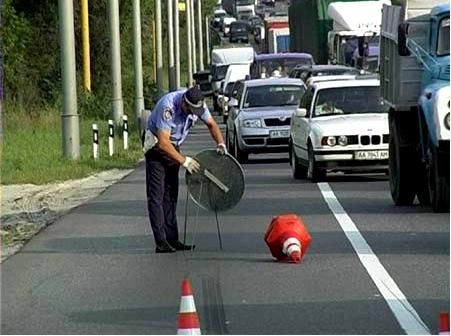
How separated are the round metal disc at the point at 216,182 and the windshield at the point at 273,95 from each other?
1637 centimetres

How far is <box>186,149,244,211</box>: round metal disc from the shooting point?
14953mm

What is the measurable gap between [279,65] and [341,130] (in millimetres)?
23526

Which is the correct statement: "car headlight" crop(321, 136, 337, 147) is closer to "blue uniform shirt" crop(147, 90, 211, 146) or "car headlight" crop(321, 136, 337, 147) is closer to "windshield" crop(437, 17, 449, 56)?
"windshield" crop(437, 17, 449, 56)

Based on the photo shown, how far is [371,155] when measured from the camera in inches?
918

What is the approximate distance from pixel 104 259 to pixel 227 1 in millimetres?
140406

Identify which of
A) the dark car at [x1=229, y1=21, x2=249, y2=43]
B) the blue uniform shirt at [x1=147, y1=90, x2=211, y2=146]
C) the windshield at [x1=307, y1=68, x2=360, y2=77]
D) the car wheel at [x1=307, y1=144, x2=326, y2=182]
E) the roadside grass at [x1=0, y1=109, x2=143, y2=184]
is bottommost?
the dark car at [x1=229, y1=21, x2=249, y2=43]

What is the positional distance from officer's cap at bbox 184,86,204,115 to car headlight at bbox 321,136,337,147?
9.01 m

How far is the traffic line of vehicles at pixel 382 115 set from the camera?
17.5 meters

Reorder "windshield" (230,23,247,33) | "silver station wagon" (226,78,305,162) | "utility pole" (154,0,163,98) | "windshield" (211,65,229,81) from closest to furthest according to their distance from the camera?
"silver station wagon" (226,78,305,162)
"utility pole" (154,0,163,98)
"windshield" (211,65,229,81)
"windshield" (230,23,247,33)

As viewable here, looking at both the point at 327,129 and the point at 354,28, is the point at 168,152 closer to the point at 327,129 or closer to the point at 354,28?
the point at 327,129

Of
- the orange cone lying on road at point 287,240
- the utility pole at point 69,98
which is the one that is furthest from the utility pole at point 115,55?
the orange cone lying on road at point 287,240

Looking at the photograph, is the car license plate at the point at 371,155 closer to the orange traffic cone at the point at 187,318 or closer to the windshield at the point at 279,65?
the orange traffic cone at the point at 187,318

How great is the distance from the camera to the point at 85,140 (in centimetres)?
4066

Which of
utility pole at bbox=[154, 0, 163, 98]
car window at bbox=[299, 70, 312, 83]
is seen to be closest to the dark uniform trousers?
car window at bbox=[299, 70, 312, 83]
